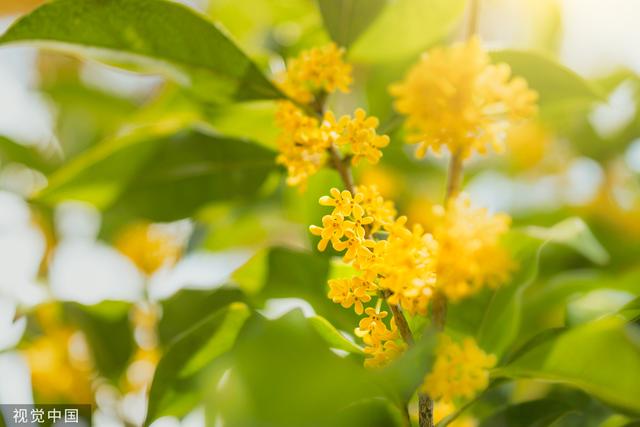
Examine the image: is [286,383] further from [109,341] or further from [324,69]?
[109,341]

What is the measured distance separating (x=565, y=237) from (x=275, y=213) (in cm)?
78

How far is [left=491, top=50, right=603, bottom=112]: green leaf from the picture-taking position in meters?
0.98

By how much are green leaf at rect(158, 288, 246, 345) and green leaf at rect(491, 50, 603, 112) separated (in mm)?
584

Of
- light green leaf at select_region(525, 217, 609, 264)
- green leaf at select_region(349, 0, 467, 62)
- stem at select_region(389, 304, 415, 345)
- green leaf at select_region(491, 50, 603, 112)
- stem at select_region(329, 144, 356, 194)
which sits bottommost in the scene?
stem at select_region(389, 304, 415, 345)

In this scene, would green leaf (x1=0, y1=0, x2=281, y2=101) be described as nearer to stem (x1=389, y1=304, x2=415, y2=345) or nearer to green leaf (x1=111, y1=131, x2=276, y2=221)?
green leaf (x1=111, y1=131, x2=276, y2=221)

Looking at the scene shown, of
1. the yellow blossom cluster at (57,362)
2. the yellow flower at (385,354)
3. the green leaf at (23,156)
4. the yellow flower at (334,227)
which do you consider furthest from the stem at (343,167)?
the green leaf at (23,156)

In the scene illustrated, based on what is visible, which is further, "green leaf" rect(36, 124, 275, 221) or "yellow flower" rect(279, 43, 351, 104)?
"green leaf" rect(36, 124, 275, 221)

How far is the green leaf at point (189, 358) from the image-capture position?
797mm

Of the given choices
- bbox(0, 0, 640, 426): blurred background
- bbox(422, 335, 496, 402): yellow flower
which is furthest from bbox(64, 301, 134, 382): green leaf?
bbox(422, 335, 496, 402): yellow flower

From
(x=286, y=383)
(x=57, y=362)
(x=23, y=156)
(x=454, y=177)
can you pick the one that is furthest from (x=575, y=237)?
(x=23, y=156)

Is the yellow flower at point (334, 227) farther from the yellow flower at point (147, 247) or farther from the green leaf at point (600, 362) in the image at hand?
the yellow flower at point (147, 247)

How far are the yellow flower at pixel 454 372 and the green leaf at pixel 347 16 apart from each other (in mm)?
544

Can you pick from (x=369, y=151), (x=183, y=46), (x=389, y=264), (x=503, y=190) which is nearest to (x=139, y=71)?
(x=183, y=46)

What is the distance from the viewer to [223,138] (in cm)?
110
